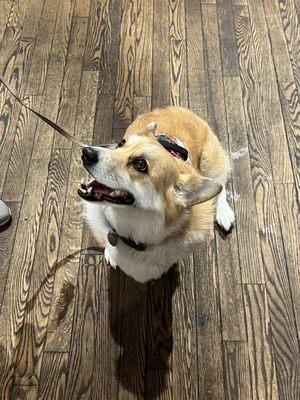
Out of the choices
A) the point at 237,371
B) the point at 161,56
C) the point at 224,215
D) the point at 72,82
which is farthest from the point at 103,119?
the point at 237,371

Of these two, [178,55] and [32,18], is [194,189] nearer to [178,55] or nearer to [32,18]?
[178,55]

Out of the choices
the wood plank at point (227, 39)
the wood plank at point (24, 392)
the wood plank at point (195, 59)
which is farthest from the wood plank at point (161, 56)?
the wood plank at point (24, 392)

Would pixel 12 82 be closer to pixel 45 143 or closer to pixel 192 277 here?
pixel 45 143

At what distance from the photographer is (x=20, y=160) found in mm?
2527

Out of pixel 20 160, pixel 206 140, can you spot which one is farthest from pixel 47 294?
pixel 206 140

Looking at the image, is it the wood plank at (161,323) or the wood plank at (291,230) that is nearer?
the wood plank at (161,323)

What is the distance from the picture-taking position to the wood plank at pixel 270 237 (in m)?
1.94

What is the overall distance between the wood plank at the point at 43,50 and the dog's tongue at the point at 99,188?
4.81 feet

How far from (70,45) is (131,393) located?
2.42 metres

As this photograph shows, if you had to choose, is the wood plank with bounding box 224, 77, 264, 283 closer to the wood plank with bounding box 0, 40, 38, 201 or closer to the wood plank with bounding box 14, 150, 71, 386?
the wood plank with bounding box 14, 150, 71, 386

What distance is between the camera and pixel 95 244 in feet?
7.39

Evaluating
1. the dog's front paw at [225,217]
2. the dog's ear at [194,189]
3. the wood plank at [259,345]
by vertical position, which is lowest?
the wood plank at [259,345]

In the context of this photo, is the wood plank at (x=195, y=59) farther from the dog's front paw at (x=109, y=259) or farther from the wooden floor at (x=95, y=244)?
the dog's front paw at (x=109, y=259)

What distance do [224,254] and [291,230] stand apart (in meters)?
0.42
